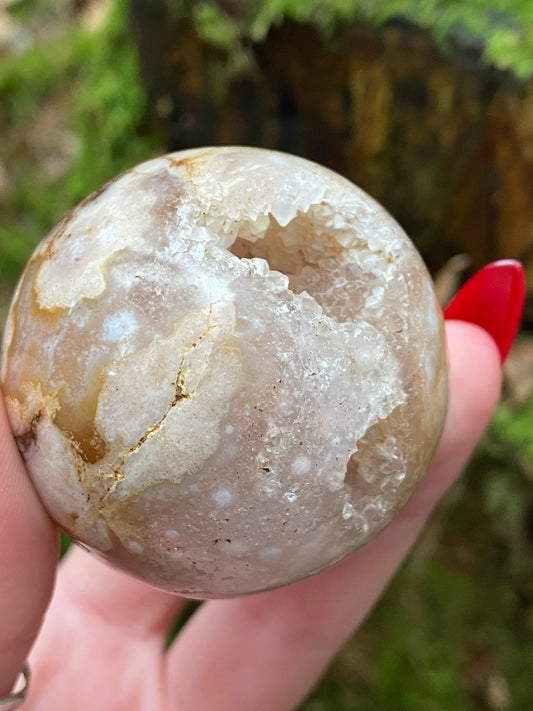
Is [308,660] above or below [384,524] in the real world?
below

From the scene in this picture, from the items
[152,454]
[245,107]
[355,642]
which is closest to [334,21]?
[245,107]

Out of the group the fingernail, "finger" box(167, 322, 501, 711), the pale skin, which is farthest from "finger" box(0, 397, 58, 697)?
the fingernail

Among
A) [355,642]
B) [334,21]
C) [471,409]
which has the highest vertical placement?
[334,21]

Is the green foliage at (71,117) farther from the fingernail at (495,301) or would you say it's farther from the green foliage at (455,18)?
the fingernail at (495,301)

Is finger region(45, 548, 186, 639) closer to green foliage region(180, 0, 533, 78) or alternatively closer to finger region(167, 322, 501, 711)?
finger region(167, 322, 501, 711)

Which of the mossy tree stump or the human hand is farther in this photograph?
the mossy tree stump

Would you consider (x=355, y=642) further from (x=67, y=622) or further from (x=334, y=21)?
(x=334, y=21)

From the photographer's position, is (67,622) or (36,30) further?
(36,30)
